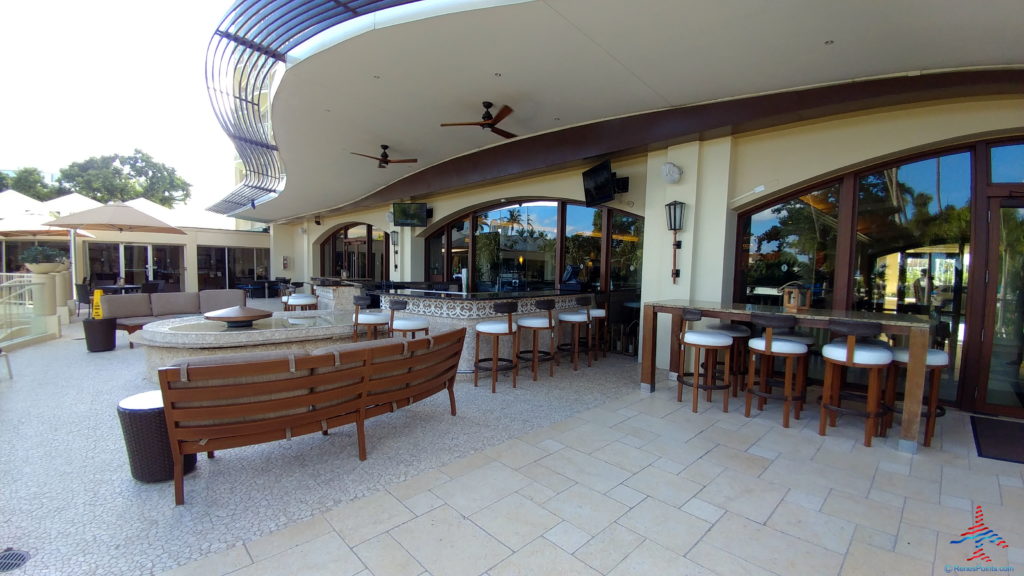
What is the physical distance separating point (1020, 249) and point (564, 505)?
4721 millimetres

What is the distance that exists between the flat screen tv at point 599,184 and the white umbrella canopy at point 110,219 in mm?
8047

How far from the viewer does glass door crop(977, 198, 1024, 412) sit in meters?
3.62

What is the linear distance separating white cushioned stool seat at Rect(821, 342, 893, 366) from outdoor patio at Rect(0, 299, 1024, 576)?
0.65 metres

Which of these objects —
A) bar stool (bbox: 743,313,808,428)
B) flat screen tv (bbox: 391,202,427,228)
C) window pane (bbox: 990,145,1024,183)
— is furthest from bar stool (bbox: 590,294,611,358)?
flat screen tv (bbox: 391,202,427,228)

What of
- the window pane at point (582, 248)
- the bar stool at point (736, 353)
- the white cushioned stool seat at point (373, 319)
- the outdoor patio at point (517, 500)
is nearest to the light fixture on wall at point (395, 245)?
the window pane at point (582, 248)

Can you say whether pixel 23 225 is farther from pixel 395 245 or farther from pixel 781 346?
pixel 781 346

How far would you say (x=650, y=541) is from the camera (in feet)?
6.21

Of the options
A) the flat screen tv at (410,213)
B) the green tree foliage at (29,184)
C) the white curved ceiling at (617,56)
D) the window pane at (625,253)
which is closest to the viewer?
the white curved ceiling at (617,56)

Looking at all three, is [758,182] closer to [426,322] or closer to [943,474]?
[943,474]

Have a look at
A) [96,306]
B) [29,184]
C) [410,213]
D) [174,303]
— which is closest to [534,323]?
[410,213]

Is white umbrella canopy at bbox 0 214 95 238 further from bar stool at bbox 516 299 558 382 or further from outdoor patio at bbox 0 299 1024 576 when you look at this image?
bar stool at bbox 516 299 558 382

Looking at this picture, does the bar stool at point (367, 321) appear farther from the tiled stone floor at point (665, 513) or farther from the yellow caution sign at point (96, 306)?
the yellow caution sign at point (96, 306)

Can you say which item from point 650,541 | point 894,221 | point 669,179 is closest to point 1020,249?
point 894,221

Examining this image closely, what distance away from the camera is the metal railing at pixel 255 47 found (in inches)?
129
